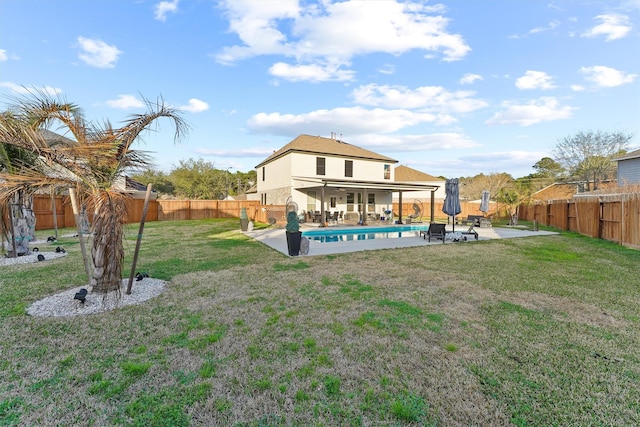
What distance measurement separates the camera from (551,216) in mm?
18125

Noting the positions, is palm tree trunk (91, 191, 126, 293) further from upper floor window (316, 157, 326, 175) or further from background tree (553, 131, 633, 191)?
background tree (553, 131, 633, 191)

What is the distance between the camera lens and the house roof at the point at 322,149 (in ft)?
69.7

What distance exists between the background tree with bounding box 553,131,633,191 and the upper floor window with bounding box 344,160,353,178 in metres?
25.4

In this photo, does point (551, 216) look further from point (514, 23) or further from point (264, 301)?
point (264, 301)

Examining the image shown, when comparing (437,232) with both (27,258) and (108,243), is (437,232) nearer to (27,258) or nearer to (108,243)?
(108,243)

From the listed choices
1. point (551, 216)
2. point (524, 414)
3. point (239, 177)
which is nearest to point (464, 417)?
point (524, 414)

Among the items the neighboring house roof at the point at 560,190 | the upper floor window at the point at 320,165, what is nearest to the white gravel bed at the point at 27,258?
the upper floor window at the point at 320,165

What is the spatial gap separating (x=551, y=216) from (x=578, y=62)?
9868 mm

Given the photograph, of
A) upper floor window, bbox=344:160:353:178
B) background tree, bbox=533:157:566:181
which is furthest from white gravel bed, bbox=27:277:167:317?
background tree, bbox=533:157:566:181

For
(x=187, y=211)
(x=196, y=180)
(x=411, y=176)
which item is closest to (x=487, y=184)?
(x=411, y=176)

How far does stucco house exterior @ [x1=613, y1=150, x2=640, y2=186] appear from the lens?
1810 centimetres

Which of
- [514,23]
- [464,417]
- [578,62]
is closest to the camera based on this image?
[464,417]

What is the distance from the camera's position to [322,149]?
22016mm

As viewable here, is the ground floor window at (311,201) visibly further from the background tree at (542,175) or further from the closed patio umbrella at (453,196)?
the background tree at (542,175)
